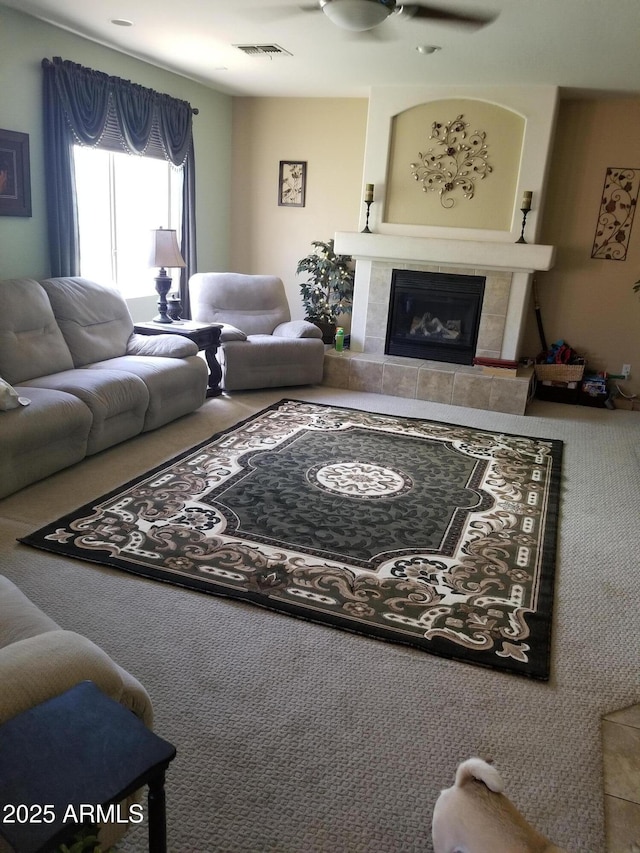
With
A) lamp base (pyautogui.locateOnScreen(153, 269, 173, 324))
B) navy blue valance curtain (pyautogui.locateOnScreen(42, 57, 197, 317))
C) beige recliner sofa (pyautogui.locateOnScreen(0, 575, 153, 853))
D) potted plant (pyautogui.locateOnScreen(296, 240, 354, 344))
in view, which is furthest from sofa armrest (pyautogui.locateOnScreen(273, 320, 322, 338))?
beige recliner sofa (pyautogui.locateOnScreen(0, 575, 153, 853))

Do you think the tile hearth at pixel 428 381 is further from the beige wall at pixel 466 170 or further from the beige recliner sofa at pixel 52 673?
the beige recliner sofa at pixel 52 673

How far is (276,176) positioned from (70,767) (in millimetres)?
6402

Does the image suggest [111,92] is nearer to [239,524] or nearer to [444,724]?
[239,524]

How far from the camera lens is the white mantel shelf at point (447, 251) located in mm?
5293

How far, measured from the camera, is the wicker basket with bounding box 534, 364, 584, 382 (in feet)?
18.8

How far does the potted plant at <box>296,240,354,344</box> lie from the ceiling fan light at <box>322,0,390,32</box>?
2744 millimetres

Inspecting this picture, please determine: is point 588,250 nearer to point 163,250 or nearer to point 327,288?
point 327,288

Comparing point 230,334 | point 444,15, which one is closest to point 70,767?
point 444,15

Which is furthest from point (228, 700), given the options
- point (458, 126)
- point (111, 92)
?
point (458, 126)

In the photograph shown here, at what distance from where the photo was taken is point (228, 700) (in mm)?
1980

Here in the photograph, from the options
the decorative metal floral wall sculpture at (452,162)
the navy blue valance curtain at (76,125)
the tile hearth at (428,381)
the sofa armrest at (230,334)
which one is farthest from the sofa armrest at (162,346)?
the decorative metal floral wall sculpture at (452,162)

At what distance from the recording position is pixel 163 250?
16.0 ft

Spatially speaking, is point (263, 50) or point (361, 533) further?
point (263, 50)

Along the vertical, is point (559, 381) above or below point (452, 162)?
below
